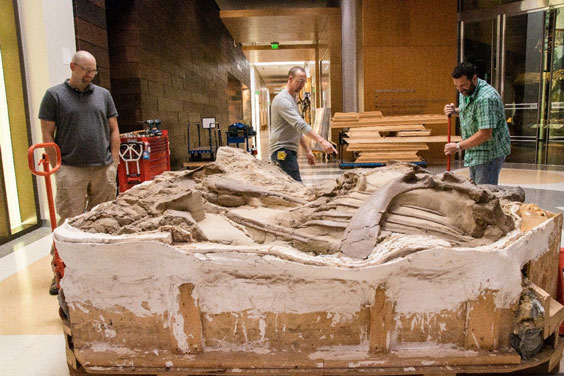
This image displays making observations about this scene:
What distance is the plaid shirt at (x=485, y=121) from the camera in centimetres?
349

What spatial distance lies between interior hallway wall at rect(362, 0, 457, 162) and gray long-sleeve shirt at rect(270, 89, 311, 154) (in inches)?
257

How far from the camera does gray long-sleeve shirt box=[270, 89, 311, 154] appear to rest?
13.8ft

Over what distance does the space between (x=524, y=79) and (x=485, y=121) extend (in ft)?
26.0

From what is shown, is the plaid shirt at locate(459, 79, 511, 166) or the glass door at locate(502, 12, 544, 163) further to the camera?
the glass door at locate(502, 12, 544, 163)

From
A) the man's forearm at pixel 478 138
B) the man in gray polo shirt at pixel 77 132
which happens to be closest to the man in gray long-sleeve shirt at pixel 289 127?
the man's forearm at pixel 478 138

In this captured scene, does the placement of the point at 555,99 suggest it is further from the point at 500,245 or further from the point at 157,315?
the point at 157,315

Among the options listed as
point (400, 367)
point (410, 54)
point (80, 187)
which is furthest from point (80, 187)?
point (410, 54)

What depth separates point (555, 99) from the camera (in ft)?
31.7

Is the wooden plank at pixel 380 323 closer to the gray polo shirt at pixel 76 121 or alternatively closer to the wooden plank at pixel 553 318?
the wooden plank at pixel 553 318

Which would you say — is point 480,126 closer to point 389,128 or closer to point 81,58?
point 81,58

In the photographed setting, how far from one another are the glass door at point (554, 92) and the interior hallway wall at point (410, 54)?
1947mm

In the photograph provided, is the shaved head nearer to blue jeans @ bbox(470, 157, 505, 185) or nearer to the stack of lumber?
blue jeans @ bbox(470, 157, 505, 185)

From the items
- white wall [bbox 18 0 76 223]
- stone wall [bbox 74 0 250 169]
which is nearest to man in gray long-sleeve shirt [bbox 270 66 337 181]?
white wall [bbox 18 0 76 223]

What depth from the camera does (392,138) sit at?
927 cm
